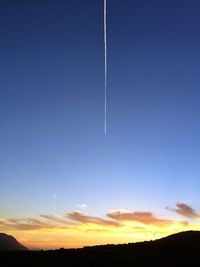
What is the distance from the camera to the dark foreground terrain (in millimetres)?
46625

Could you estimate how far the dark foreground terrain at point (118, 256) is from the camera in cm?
4662

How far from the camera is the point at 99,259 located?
4750 cm

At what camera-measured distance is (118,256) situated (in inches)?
1922

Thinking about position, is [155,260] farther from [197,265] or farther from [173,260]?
[197,265]

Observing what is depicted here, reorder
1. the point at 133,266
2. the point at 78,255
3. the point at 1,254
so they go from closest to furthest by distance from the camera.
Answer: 1. the point at 133,266
2. the point at 78,255
3. the point at 1,254

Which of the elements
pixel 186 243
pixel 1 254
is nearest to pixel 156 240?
pixel 186 243

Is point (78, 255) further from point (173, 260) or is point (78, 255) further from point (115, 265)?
point (173, 260)

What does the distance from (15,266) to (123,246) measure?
631 inches

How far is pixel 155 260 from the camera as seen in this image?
4753 cm

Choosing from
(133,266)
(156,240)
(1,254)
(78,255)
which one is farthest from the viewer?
(156,240)

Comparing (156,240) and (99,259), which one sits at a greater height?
(156,240)

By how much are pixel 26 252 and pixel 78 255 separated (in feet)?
28.0

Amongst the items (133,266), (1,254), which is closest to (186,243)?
(133,266)

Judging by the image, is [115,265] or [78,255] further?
[78,255]
